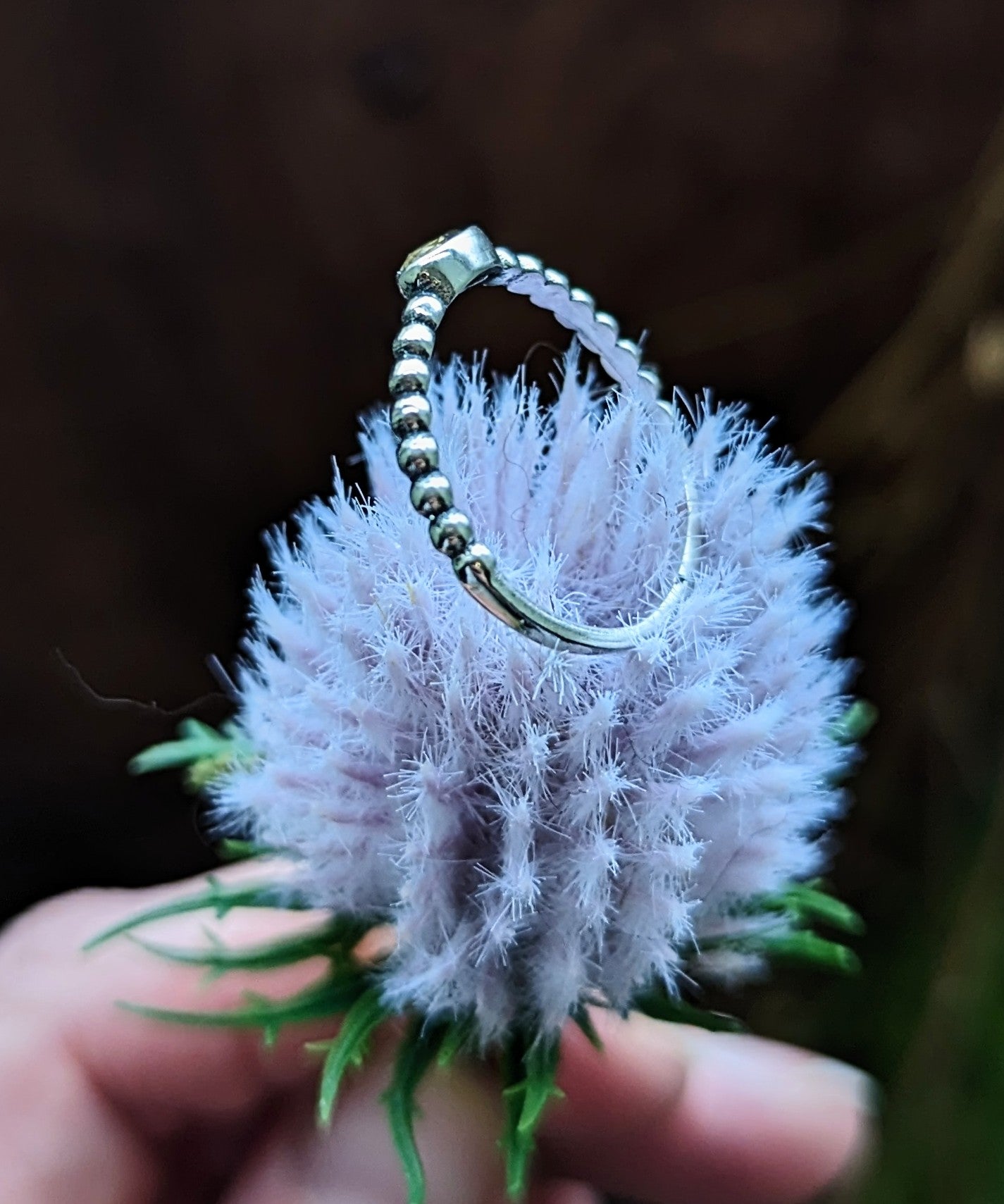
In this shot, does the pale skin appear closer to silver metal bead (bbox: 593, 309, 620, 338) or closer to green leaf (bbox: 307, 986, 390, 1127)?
green leaf (bbox: 307, 986, 390, 1127)

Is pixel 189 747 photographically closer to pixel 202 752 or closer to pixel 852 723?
pixel 202 752

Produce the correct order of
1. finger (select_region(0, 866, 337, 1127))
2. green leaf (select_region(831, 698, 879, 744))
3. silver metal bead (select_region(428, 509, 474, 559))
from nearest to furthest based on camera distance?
silver metal bead (select_region(428, 509, 474, 559))
green leaf (select_region(831, 698, 879, 744))
finger (select_region(0, 866, 337, 1127))

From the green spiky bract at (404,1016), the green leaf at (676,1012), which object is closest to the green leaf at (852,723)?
the green spiky bract at (404,1016)

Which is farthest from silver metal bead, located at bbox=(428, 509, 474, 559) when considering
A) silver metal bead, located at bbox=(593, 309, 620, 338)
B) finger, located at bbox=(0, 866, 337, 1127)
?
finger, located at bbox=(0, 866, 337, 1127)

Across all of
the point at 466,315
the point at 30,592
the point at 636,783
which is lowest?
the point at 636,783

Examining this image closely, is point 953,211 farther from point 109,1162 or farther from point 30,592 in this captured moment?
point 109,1162

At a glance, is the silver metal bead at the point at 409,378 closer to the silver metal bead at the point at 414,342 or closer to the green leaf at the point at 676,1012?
the silver metal bead at the point at 414,342

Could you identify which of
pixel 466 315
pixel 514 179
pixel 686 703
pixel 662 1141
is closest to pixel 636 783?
pixel 686 703
